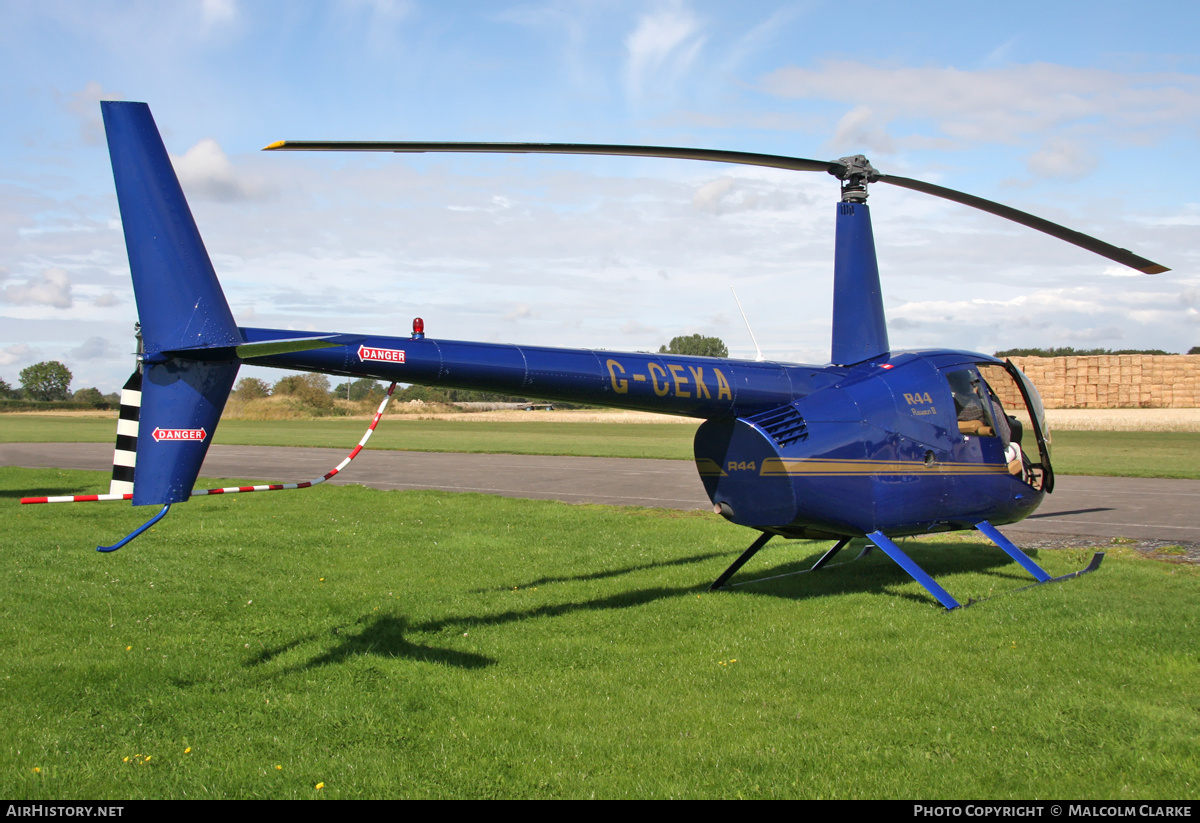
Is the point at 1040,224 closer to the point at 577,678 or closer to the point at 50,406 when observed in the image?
the point at 577,678

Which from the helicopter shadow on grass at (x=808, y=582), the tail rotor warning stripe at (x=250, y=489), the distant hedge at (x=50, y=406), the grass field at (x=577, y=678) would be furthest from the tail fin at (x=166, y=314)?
the distant hedge at (x=50, y=406)

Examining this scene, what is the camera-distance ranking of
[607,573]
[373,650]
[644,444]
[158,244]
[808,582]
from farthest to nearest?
[644,444], [607,573], [808,582], [373,650], [158,244]

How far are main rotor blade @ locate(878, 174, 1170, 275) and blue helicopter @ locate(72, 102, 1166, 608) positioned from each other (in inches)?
0.8

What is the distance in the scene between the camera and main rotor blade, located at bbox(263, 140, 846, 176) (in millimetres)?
5828

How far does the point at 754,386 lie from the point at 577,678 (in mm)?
3498

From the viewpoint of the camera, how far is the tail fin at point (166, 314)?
557cm

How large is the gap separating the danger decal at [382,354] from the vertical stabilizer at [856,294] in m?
4.83

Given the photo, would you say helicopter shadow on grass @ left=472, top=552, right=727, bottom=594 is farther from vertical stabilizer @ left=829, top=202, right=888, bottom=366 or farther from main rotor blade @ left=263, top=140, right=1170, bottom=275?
main rotor blade @ left=263, top=140, right=1170, bottom=275

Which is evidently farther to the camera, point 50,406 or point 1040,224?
point 50,406

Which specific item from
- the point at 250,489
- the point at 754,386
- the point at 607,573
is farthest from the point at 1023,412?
the point at 250,489

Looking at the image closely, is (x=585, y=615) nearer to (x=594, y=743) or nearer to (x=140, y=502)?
(x=594, y=743)

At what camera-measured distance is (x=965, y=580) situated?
31.3 feet

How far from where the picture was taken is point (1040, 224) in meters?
8.53

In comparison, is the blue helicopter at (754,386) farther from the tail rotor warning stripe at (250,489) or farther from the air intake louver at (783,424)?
the tail rotor warning stripe at (250,489)
